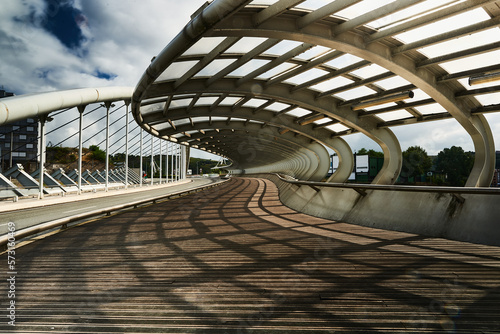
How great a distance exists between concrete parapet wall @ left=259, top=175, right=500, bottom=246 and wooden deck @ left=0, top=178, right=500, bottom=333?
344 millimetres

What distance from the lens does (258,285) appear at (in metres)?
3.26

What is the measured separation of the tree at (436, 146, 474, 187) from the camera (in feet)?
139

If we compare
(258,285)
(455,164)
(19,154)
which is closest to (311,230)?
(258,285)

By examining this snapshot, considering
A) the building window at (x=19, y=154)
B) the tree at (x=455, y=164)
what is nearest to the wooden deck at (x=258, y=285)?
the tree at (x=455, y=164)

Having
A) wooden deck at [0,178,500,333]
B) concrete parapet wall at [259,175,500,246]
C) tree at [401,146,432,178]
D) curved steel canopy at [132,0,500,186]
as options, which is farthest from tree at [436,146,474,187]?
wooden deck at [0,178,500,333]

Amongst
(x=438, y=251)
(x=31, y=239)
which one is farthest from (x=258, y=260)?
(x=31, y=239)

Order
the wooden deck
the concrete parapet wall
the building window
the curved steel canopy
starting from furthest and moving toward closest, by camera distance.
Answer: the building window → the curved steel canopy → the concrete parapet wall → the wooden deck

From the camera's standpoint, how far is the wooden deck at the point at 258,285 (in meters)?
2.45

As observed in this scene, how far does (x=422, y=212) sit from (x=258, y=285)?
14.2 ft

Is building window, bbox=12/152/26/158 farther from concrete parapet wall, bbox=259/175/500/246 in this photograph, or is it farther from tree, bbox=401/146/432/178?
tree, bbox=401/146/432/178

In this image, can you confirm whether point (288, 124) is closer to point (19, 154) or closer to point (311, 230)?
point (311, 230)

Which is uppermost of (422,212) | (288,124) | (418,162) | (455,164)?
(288,124)

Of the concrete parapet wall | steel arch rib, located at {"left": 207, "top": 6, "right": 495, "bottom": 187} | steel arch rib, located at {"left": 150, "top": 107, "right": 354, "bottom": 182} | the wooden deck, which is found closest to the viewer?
the wooden deck

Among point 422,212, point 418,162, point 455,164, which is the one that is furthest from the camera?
point 418,162
